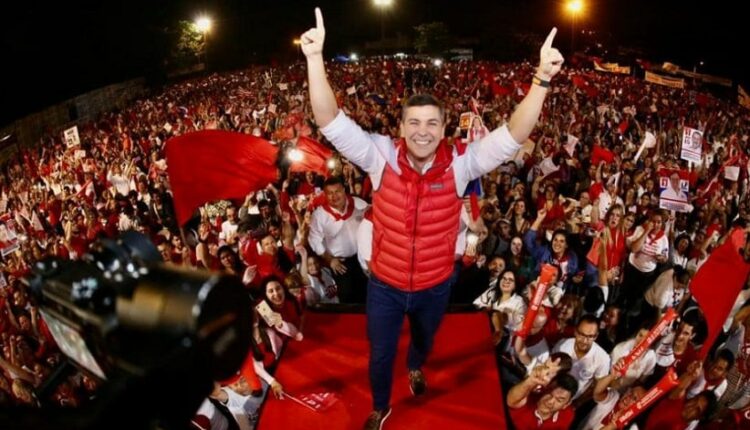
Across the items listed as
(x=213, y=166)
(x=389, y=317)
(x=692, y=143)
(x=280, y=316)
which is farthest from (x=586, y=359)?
(x=692, y=143)

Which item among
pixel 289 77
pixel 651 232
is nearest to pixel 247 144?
pixel 651 232

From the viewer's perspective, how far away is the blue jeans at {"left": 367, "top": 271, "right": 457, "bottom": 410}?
114 inches

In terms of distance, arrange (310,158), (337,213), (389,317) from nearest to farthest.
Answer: (389,317) → (337,213) → (310,158)

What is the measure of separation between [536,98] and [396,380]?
84.9 inches

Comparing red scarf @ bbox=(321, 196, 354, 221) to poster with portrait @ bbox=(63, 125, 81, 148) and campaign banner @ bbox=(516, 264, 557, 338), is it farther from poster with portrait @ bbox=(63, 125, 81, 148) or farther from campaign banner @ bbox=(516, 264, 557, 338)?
poster with portrait @ bbox=(63, 125, 81, 148)

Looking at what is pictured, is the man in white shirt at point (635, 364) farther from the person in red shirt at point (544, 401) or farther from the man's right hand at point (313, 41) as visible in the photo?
the man's right hand at point (313, 41)

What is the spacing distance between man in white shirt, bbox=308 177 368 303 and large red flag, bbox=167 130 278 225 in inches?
42.4

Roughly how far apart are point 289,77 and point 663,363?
24.9m

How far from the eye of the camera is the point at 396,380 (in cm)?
374

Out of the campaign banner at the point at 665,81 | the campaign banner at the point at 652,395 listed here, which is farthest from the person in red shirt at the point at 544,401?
the campaign banner at the point at 665,81

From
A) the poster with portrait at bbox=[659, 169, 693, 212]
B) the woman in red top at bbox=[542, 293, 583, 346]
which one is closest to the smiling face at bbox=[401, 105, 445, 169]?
the woman in red top at bbox=[542, 293, 583, 346]

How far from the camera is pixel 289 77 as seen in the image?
88.9 feet

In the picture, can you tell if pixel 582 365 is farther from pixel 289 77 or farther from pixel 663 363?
pixel 289 77

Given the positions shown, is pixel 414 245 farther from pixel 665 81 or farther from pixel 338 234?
pixel 665 81
